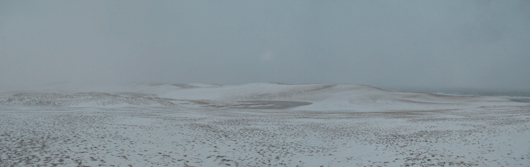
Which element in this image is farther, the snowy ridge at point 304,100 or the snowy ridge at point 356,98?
the snowy ridge at point 356,98

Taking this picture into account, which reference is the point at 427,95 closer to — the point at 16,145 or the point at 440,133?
the point at 440,133

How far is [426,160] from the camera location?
12797mm

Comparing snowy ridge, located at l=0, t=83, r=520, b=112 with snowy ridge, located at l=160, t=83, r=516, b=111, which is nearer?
snowy ridge, located at l=0, t=83, r=520, b=112

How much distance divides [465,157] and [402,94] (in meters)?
56.4

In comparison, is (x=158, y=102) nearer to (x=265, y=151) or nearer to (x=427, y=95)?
(x=265, y=151)

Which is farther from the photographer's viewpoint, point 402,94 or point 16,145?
point 402,94

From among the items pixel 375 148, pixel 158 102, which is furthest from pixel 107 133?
pixel 158 102

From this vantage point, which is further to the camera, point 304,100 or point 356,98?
point 304,100

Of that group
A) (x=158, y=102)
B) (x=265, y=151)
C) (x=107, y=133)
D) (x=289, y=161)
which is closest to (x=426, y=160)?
(x=289, y=161)

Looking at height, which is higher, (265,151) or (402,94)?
(402,94)

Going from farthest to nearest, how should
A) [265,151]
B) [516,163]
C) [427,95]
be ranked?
[427,95]
[265,151]
[516,163]

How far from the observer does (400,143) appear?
16.4 metres

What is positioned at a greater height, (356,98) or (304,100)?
(356,98)

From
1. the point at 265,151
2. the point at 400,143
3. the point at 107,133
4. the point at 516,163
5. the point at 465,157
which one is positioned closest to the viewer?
the point at 516,163
